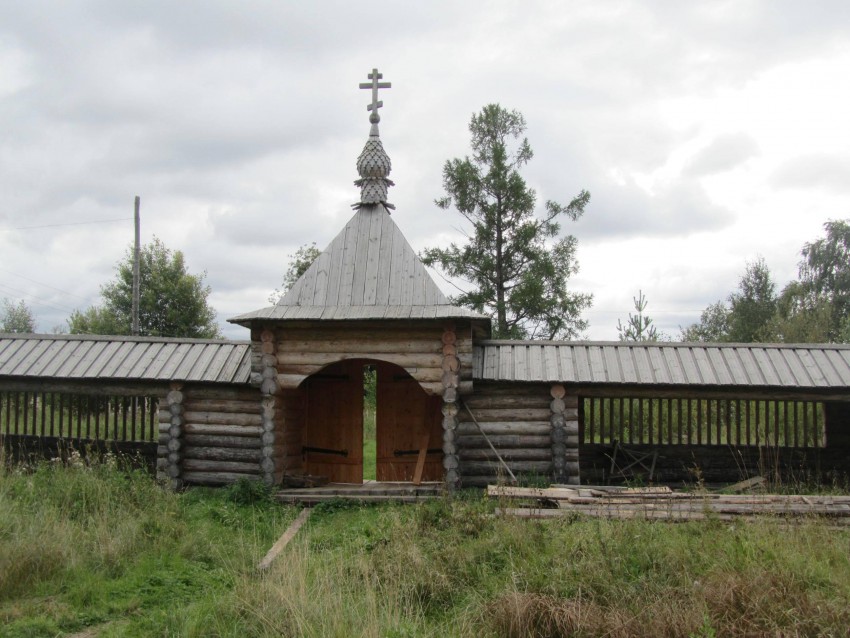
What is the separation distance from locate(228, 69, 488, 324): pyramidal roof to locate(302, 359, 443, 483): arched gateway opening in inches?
67.1

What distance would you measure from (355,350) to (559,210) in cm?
1598

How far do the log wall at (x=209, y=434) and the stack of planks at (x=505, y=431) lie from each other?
3.63 m

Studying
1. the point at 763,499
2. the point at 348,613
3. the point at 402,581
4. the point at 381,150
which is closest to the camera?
the point at 348,613

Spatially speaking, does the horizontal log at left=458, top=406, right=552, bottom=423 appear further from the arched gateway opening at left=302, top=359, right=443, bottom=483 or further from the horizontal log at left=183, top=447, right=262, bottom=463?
the horizontal log at left=183, top=447, right=262, bottom=463

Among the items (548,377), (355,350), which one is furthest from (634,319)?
(355,350)

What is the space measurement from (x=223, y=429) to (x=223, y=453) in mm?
419

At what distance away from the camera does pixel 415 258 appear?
510 inches

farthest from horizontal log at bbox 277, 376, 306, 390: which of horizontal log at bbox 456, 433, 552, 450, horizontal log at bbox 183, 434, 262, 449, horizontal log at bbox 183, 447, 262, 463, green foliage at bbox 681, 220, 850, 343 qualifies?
green foliage at bbox 681, 220, 850, 343

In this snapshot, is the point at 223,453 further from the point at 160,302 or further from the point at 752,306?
the point at 752,306

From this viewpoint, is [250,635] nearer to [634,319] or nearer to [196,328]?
[634,319]

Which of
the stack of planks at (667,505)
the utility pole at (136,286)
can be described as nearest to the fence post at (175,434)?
the stack of planks at (667,505)

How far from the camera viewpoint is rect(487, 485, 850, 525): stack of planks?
8641mm

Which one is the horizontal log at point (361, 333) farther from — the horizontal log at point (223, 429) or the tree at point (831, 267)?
the tree at point (831, 267)

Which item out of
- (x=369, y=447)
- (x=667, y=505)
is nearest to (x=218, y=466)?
(x=667, y=505)
